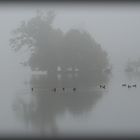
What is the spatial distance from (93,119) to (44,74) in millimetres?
4693

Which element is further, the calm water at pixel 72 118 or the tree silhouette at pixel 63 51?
the tree silhouette at pixel 63 51

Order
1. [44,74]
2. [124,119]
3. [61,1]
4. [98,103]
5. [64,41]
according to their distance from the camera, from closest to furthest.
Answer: [61,1] → [124,119] → [98,103] → [44,74] → [64,41]

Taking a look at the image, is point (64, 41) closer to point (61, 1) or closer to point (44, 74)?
point (44, 74)

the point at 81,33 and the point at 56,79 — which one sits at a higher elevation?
the point at 81,33

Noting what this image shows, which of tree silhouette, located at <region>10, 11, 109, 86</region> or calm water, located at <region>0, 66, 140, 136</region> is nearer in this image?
calm water, located at <region>0, 66, 140, 136</region>

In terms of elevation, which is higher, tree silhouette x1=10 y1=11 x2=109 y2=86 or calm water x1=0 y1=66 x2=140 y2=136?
tree silhouette x1=10 y1=11 x2=109 y2=86

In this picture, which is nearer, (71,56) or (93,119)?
(93,119)

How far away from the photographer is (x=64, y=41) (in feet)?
26.6

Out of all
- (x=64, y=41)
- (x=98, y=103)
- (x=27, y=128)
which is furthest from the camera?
(x=64, y=41)

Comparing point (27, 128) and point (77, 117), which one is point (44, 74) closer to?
point (77, 117)

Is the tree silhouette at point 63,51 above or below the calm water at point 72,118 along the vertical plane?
above

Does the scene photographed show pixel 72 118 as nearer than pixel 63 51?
Yes

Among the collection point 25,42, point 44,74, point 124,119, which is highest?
point 25,42

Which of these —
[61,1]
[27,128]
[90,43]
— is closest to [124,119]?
[27,128]
